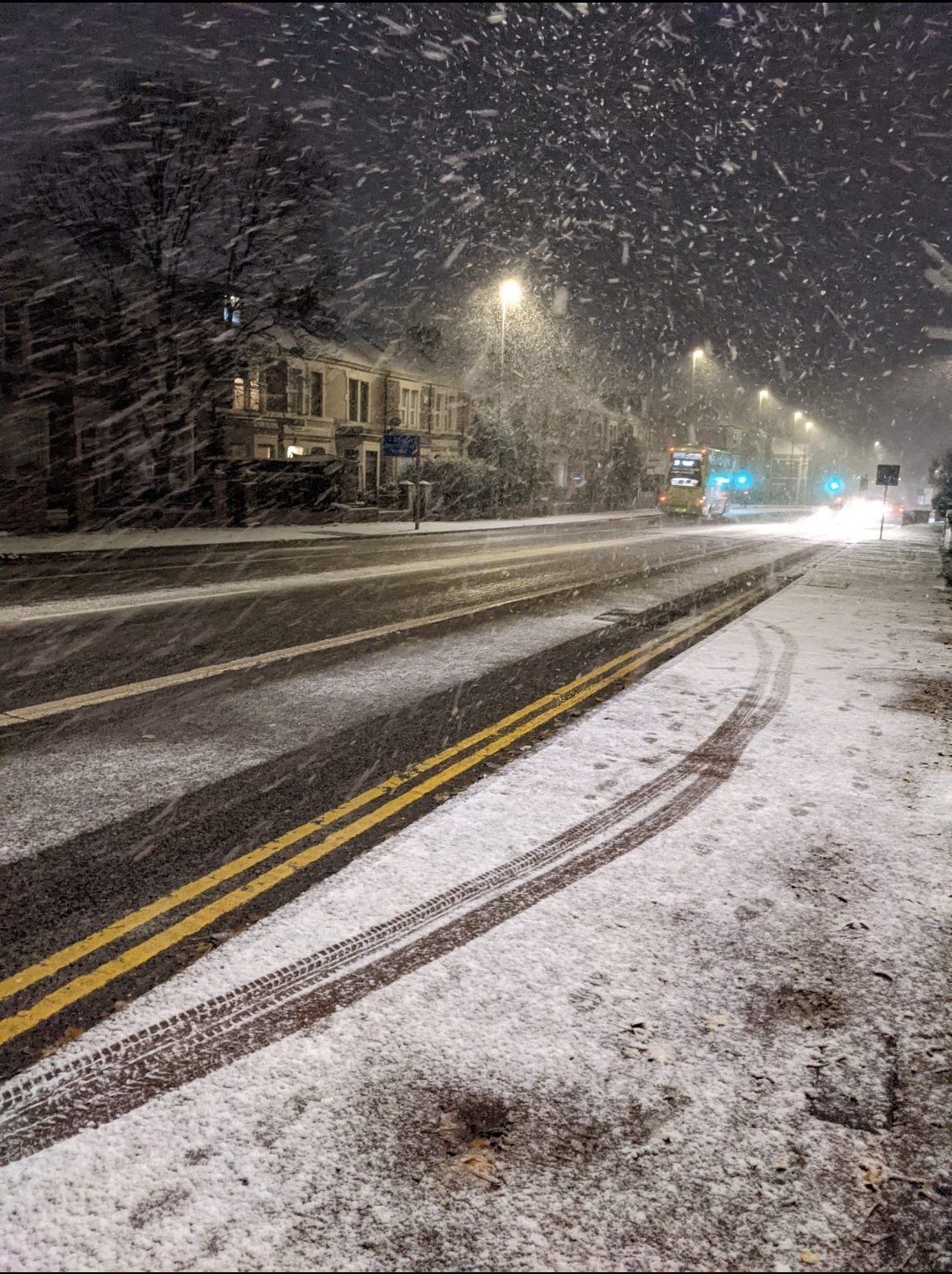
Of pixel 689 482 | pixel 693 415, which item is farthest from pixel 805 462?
pixel 689 482

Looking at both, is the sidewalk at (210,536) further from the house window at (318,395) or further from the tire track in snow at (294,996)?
the tire track in snow at (294,996)

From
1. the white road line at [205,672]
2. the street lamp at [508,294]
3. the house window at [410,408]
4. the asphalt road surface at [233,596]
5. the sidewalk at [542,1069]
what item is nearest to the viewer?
the sidewalk at [542,1069]

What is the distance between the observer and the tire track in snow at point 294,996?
8.82 ft

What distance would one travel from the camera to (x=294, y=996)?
128 inches

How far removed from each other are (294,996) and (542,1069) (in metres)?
0.95

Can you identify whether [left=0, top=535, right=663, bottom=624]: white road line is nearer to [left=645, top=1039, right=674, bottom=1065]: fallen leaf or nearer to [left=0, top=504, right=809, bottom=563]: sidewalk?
[left=0, top=504, right=809, bottom=563]: sidewalk

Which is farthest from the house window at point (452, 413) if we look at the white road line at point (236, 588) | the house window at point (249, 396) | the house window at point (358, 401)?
the white road line at point (236, 588)

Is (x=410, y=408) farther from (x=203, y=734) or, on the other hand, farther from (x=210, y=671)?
(x=203, y=734)

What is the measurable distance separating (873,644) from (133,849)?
9.34m

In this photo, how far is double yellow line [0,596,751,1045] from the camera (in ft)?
11.0

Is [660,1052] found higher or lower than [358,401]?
lower

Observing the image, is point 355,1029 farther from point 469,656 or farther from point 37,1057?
point 469,656

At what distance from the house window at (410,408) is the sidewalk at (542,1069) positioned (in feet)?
155

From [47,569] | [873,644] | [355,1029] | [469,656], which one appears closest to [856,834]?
[355,1029]
